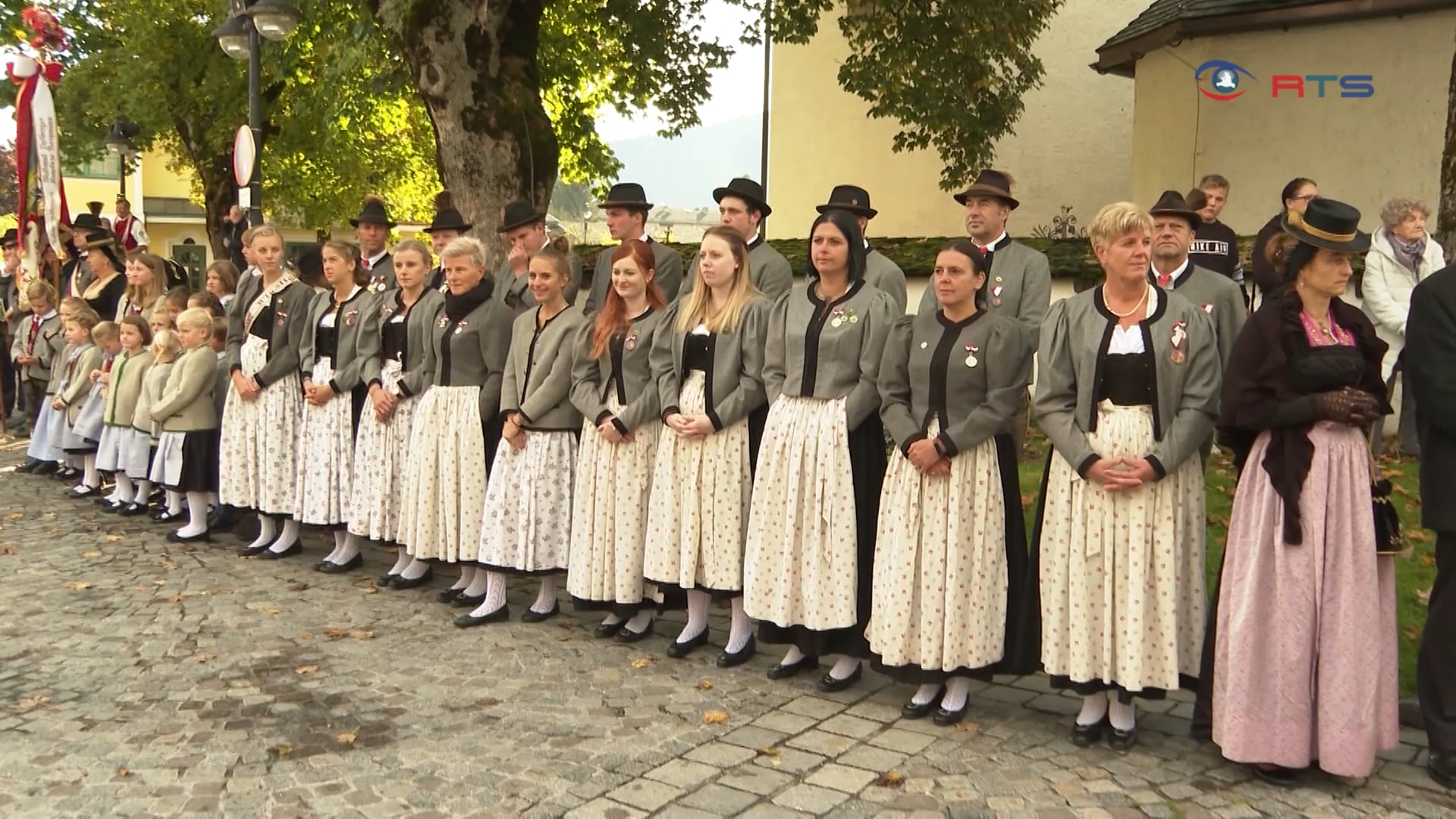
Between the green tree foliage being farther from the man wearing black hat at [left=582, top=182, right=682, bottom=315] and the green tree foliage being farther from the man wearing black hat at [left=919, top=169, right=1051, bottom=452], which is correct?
the man wearing black hat at [left=919, top=169, right=1051, bottom=452]

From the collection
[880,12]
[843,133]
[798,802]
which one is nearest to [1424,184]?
[880,12]

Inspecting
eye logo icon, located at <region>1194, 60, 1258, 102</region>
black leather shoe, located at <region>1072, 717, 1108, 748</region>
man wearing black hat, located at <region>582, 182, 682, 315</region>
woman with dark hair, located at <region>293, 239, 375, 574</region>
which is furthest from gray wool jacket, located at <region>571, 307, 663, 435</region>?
eye logo icon, located at <region>1194, 60, 1258, 102</region>

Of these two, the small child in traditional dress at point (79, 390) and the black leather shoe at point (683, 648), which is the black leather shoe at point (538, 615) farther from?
the small child in traditional dress at point (79, 390)

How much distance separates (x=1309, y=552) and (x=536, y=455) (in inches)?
159

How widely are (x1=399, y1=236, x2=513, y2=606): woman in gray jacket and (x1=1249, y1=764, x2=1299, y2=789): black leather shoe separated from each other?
4.38 meters

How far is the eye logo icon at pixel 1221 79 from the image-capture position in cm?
1583

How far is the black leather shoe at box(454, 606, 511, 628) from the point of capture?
722 centimetres

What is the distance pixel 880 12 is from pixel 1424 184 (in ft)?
20.9

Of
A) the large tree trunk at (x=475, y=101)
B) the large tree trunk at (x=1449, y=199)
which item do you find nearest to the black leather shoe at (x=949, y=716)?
the large tree trunk at (x=1449, y=199)

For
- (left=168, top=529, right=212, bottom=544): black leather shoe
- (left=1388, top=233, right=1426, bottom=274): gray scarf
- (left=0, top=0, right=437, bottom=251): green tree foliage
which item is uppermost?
(left=0, top=0, right=437, bottom=251): green tree foliage

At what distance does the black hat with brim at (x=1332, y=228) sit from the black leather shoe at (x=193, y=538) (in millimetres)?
7749

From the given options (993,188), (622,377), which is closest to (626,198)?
(622,377)

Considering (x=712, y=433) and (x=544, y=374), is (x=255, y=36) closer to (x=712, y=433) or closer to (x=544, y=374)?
(x=544, y=374)

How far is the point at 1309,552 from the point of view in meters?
4.71
